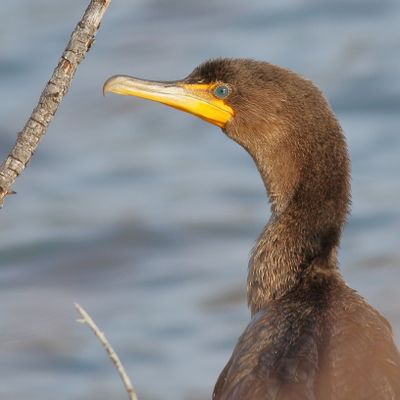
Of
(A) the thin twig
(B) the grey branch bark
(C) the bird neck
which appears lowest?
(A) the thin twig

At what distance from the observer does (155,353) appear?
30.0 ft

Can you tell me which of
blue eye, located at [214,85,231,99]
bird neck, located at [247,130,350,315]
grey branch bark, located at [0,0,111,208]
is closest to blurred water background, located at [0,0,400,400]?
bird neck, located at [247,130,350,315]

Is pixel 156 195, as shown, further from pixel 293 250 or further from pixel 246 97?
pixel 293 250

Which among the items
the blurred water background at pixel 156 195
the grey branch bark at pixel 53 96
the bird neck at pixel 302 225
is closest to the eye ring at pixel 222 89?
the bird neck at pixel 302 225

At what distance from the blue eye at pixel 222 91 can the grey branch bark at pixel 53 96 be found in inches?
77.3

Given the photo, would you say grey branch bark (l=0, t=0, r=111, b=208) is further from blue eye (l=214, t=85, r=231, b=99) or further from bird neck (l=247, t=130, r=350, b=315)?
blue eye (l=214, t=85, r=231, b=99)

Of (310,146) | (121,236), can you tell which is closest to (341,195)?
(310,146)

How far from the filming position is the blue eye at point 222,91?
7.01m

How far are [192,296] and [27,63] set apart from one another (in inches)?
128

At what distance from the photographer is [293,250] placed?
668cm

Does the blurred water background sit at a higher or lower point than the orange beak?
higher

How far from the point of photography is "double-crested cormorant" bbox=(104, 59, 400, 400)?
5.73 meters

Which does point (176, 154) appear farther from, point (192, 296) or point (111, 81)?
point (111, 81)

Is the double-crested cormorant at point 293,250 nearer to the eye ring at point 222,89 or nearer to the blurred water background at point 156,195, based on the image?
the eye ring at point 222,89
